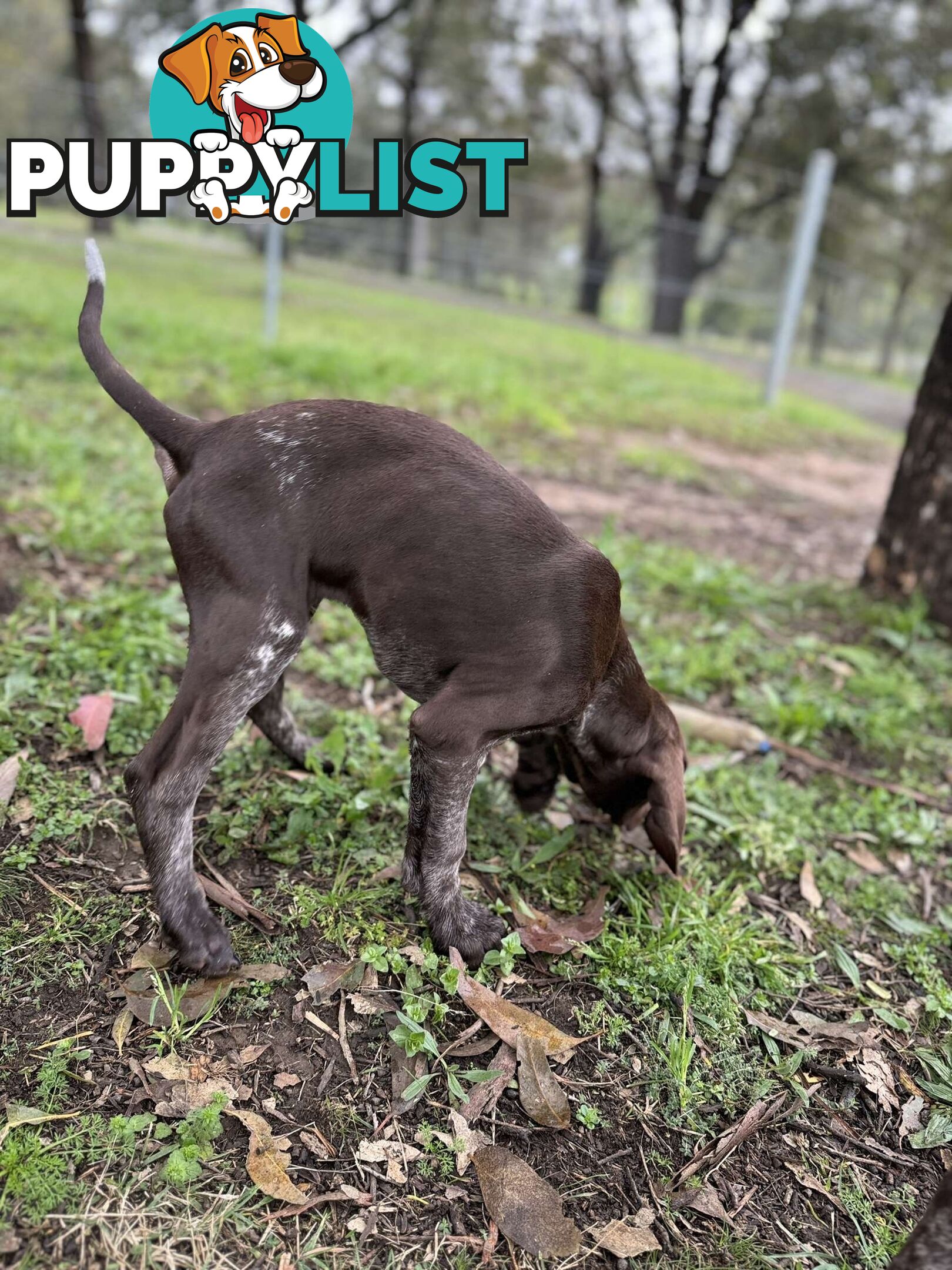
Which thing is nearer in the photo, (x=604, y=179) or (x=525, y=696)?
(x=525, y=696)

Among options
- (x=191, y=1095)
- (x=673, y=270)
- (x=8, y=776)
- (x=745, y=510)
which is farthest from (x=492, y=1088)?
(x=673, y=270)

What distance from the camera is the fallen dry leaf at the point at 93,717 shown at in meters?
3.38

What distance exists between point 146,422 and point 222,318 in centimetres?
901

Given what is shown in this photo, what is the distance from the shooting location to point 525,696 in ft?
8.63

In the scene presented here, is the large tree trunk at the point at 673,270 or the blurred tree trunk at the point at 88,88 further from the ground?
the blurred tree trunk at the point at 88,88

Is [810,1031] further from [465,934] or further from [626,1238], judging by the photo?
[465,934]

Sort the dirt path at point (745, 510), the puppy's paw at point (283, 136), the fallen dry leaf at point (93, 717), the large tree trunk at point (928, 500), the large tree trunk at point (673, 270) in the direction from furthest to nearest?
the large tree trunk at point (673, 270) < the dirt path at point (745, 510) < the large tree trunk at point (928, 500) < the puppy's paw at point (283, 136) < the fallen dry leaf at point (93, 717)

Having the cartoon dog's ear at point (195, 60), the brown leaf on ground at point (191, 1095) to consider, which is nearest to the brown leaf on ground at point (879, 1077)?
the brown leaf on ground at point (191, 1095)

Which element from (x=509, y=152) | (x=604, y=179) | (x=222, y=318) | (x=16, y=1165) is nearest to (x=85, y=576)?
(x=509, y=152)

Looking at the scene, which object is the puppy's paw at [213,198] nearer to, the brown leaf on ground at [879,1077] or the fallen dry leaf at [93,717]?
the fallen dry leaf at [93,717]

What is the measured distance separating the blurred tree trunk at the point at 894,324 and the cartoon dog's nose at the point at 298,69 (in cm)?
2439

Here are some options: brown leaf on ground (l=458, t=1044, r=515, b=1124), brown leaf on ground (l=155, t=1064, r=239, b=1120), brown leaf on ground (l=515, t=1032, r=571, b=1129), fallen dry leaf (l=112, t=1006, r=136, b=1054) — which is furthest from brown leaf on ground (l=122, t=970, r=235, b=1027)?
brown leaf on ground (l=515, t=1032, r=571, b=1129)

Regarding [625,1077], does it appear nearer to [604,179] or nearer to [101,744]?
[101,744]

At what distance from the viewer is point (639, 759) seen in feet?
10.2
